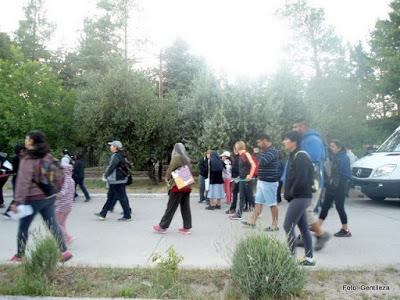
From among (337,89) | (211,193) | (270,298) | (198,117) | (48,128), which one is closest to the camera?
(270,298)

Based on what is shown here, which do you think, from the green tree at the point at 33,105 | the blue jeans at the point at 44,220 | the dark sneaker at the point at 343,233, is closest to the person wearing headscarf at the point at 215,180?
the dark sneaker at the point at 343,233

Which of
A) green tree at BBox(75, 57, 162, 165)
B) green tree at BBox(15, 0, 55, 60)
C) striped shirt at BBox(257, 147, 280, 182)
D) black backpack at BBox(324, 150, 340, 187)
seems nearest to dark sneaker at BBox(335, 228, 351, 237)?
black backpack at BBox(324, 150, 340, 187)

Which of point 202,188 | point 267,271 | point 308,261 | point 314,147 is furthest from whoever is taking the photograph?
point 202,188

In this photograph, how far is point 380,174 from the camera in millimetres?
10750

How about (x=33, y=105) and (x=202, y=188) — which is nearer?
(x=202, y=188)

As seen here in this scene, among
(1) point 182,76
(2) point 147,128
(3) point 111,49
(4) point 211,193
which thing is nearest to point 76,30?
(3) point 111,49

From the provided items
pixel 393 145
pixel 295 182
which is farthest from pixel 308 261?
pixel 393 145

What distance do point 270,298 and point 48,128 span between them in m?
16.2

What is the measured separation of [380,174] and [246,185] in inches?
147

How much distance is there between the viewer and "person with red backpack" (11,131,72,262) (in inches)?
208

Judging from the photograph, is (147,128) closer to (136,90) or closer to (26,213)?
(136,90)

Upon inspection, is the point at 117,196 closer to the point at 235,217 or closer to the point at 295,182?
the point at 235,217

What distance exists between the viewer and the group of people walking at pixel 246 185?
5328 millimetres

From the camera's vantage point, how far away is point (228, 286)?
4.50 metres
